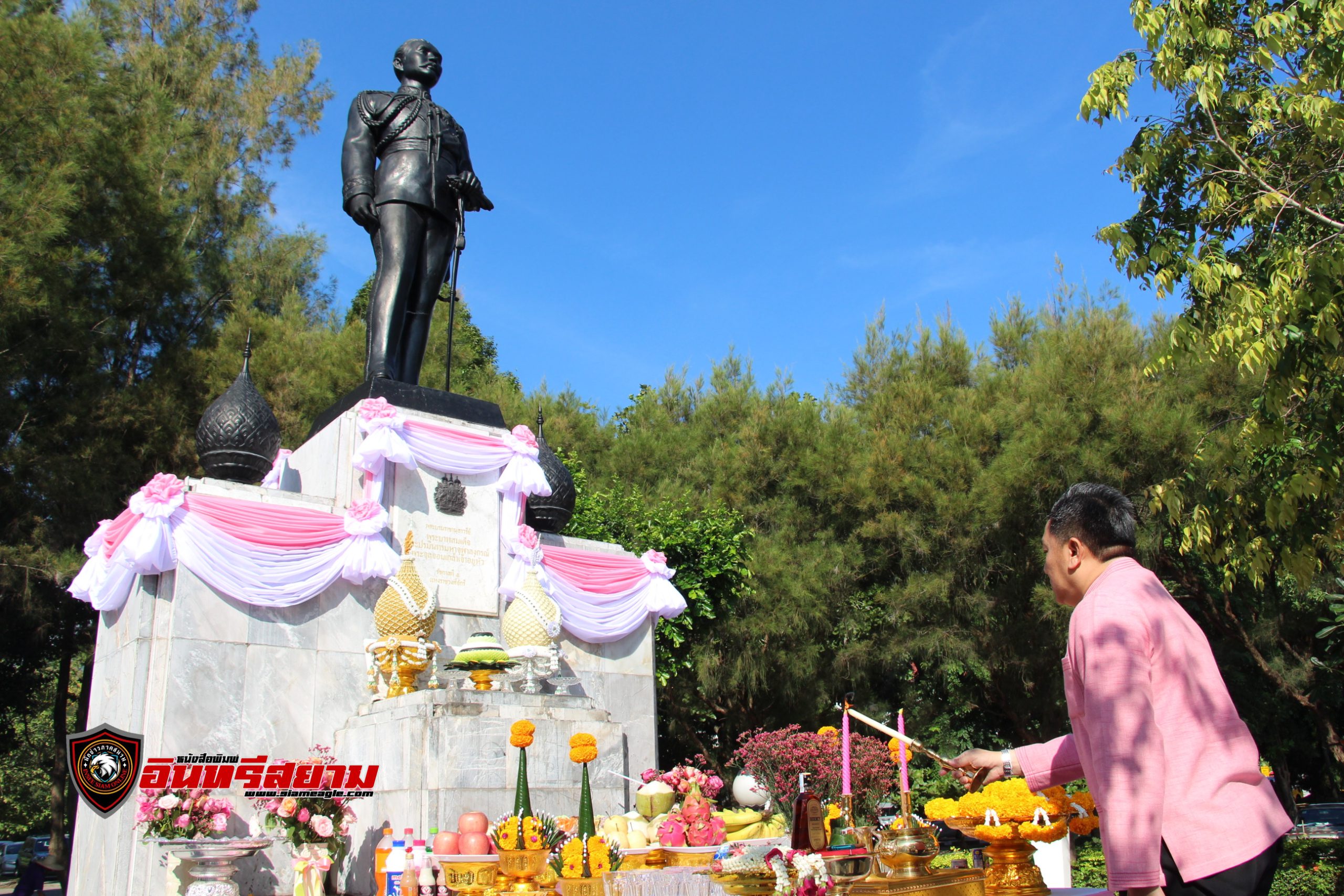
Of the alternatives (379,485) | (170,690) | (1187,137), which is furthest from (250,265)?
(1187,137)

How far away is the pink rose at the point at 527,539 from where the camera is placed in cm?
922

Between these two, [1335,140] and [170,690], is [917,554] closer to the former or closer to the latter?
[1335,140]

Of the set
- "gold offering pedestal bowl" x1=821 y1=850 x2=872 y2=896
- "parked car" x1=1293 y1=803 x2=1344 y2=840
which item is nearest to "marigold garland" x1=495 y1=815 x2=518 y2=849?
"gold offering pedestal bowl" x1=821 y1=850 x2=872 y2=896

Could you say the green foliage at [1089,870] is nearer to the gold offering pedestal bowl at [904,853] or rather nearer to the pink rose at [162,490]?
the gold offering pedestal bowl at [904,853]

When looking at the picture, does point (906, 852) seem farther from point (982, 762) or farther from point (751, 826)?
point (751, 826)

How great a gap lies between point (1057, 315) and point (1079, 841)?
8901 millimetres

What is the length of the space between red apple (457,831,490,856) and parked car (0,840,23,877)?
25366 millimetres

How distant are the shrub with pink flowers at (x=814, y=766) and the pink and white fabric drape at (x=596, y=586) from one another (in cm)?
161

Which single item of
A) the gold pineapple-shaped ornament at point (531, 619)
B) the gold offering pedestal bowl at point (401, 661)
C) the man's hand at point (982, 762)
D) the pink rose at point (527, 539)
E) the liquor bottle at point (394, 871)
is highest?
the pink rose at point (527, 539)

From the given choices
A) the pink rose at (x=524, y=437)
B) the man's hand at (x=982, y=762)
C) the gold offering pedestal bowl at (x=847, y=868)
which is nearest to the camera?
the man's hand at (x=982, y=762)

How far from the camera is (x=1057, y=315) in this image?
18.6m

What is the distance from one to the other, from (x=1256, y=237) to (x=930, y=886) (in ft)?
21.9

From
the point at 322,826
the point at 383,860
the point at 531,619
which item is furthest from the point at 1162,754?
the point at 531,619

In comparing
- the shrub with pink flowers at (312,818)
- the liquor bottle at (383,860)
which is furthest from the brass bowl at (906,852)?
the shrub with pink flowers at (312,818)
